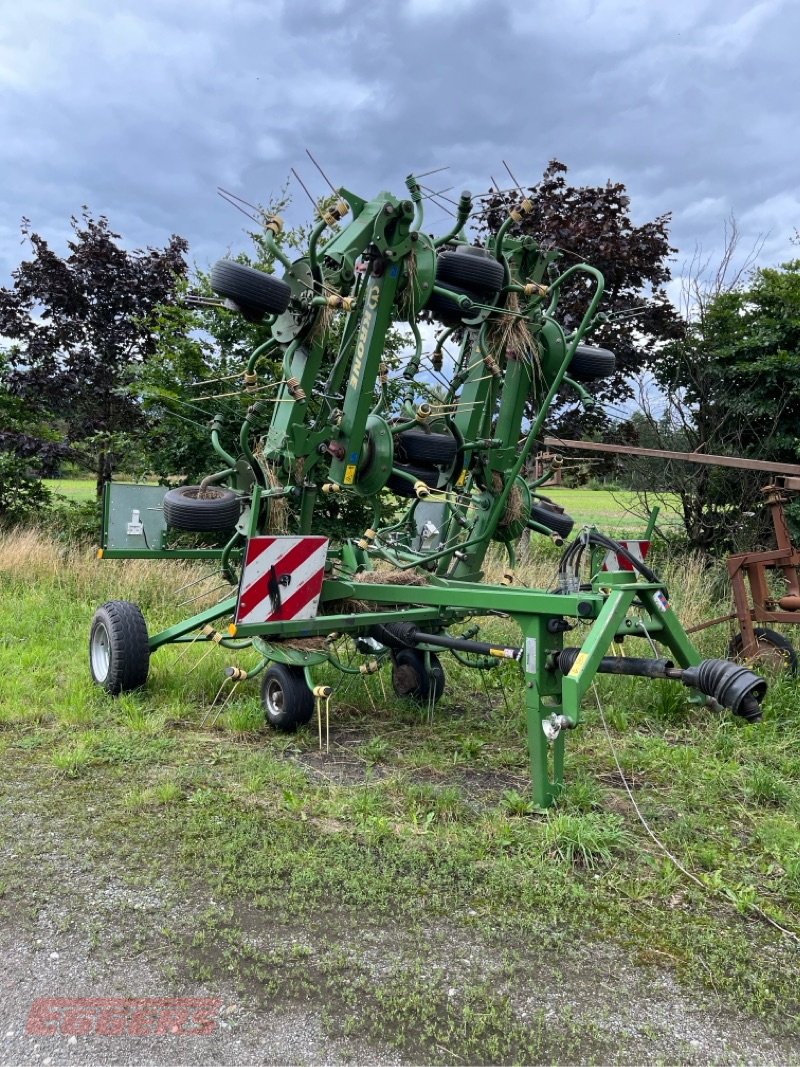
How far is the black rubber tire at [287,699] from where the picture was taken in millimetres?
4875

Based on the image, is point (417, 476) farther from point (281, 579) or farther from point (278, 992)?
point (278, 992)

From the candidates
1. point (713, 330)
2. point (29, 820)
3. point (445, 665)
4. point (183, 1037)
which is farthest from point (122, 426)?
point (183, 1037)

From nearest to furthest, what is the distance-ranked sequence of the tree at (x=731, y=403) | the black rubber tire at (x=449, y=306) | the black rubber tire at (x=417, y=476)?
1. the black rubber tire at (x=449, y=306)
2. the black rubber tire at (x=417, y=476)
3. the tree at (x=731, y=403)

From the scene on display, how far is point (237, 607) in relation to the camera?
4598mm

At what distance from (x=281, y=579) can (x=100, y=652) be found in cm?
169

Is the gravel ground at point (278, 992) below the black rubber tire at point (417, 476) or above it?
below

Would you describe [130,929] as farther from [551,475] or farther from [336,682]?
[551,475]

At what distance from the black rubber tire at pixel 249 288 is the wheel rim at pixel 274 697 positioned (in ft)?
7.18

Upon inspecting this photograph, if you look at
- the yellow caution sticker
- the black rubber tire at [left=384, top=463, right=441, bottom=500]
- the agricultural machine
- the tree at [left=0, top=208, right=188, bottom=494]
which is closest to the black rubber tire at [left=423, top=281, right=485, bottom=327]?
the agricultural machine

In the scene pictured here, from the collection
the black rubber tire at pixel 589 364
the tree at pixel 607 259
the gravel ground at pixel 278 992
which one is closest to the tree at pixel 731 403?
the tree at pixel 607 259

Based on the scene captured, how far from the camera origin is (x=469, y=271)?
5.16 metres

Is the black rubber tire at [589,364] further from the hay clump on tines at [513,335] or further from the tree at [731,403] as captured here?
the tree at [731,403]

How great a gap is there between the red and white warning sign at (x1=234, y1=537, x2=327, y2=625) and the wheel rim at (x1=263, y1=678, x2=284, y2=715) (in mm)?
455

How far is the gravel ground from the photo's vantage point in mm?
2154
